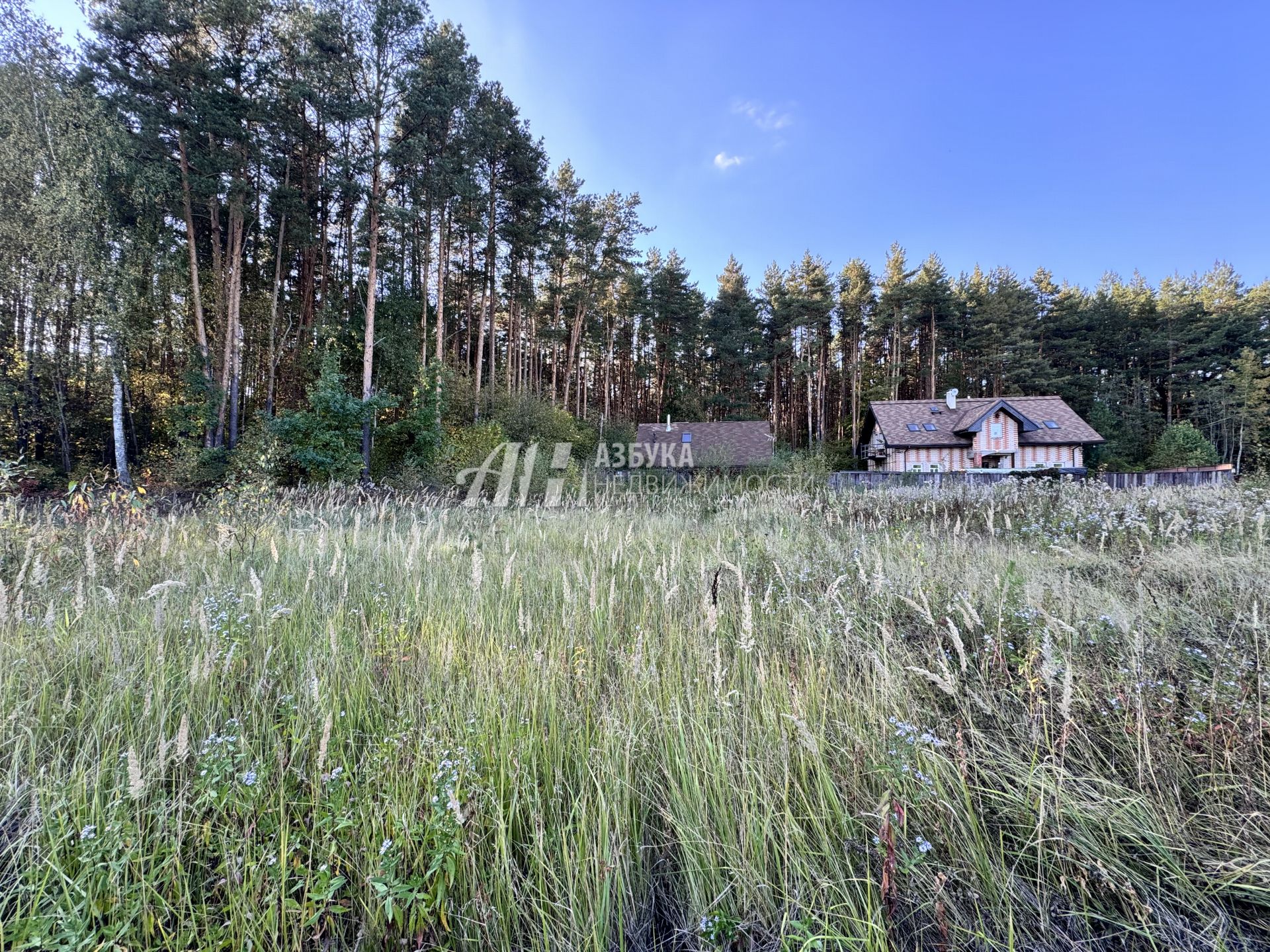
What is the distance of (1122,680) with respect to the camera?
1.80m

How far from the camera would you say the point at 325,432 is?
13820 millimetres

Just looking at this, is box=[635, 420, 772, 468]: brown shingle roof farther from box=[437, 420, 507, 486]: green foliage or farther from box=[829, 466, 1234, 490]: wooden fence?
box=[437, 420, 507, 486]: green foliage

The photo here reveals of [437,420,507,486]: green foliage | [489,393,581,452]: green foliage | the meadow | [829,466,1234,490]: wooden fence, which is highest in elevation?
[489,393,581,452]: green foliage

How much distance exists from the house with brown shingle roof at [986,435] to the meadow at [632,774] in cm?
3015

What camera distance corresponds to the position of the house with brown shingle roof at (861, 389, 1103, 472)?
28.6 m

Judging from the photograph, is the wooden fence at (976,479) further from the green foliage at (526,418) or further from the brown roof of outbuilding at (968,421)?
the brown roof of outbuilding at (968,421)

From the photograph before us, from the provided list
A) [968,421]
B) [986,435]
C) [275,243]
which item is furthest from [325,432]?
[986,435]

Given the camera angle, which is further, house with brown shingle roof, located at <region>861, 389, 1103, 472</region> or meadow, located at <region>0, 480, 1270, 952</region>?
house with brown shingle roof, located at <region>861, 389, 1103, 472</region>

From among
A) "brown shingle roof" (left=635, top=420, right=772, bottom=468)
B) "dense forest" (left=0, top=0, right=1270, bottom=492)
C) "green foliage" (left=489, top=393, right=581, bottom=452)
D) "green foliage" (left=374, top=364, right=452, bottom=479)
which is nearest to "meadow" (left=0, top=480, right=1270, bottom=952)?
"dense forest" (left=0, top=0, right=1270, bottom=492)

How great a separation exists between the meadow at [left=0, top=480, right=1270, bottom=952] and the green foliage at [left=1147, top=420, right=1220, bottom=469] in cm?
4323

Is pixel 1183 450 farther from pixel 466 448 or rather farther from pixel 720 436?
pixel 466 448

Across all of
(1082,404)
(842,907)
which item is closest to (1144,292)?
(1082,404)

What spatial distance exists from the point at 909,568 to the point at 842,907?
279cm

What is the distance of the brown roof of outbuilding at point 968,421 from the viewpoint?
2875cm
